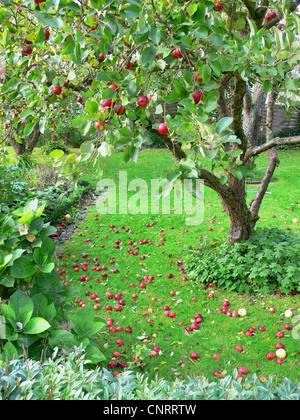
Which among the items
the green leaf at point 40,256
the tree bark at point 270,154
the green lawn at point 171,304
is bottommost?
the green lawn at point 171,304

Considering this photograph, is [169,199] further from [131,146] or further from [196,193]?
[131,146]

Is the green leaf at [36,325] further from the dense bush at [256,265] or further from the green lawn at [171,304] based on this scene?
the dense bush at [256,265]

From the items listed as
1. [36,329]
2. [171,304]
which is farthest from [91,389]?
[171,304]

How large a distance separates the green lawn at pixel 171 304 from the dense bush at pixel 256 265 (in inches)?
4.7

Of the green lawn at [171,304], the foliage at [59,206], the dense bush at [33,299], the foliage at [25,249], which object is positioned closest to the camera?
the dense bush at [33,299]

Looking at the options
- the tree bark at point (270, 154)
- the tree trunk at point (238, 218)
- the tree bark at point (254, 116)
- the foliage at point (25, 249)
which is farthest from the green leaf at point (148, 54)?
the tree bark at point (254, 116)

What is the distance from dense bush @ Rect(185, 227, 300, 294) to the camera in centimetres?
324

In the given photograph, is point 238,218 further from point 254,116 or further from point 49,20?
point 49,20

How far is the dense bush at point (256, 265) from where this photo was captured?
3.24 m

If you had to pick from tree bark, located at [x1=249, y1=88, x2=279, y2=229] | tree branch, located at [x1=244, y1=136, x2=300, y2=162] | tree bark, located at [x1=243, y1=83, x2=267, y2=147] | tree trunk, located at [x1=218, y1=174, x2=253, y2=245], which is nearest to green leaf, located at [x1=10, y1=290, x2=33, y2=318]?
tree branch, located at [x1=244, y1=136, x2=300, y2=162]

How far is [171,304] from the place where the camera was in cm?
329

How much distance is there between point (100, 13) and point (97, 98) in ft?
1.48

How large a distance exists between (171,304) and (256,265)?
1.00 meters

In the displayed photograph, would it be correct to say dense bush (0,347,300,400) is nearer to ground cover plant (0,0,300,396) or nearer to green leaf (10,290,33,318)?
ground cover plant (0,0,300,396)
